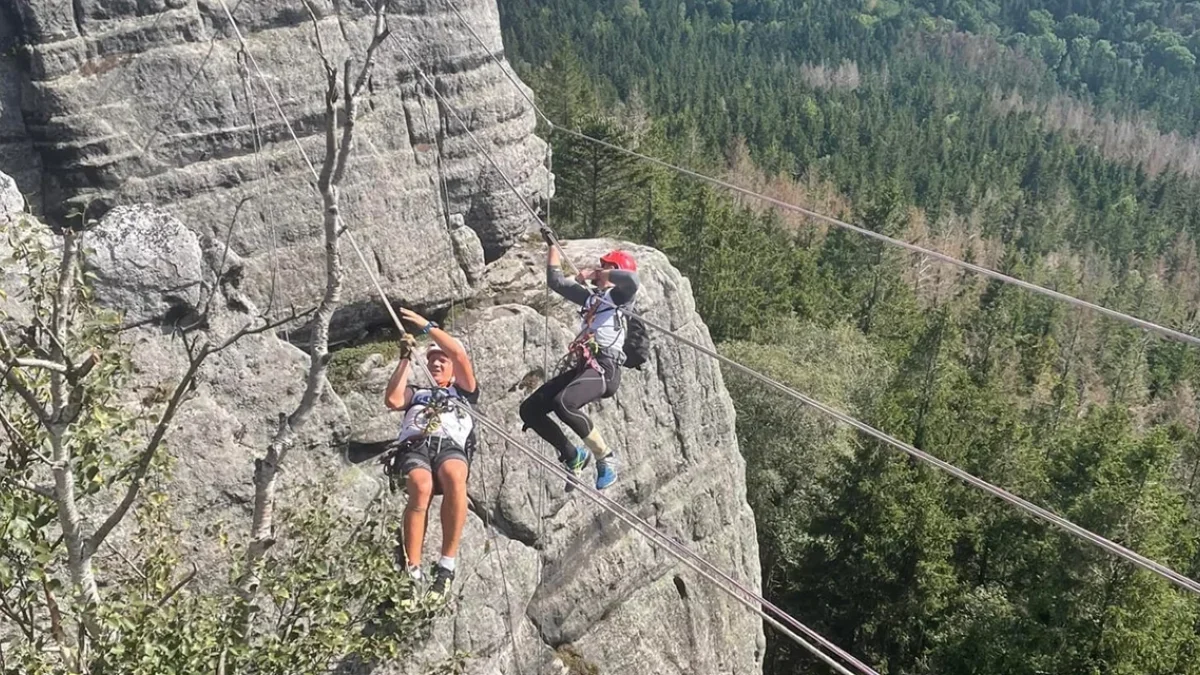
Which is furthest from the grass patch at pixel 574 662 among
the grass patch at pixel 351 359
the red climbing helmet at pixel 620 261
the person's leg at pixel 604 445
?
the red climbing helmet at pixel 620 261

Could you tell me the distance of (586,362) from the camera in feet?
34.7

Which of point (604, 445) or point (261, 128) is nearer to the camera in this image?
point (261, 128)

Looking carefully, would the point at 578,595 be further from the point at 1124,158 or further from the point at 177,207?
the point at 1124,158

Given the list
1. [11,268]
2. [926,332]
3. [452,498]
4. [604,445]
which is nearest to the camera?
[11,268]

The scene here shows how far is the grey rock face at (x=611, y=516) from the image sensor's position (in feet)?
37.4

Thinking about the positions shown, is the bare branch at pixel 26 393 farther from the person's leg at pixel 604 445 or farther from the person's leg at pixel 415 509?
the person's leg at pixel 604 445

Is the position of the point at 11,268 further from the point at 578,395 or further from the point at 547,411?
the point at 578,395

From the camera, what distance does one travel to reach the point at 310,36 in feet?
36.3

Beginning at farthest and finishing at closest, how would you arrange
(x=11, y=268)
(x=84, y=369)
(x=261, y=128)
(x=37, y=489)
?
(x=261, y=128) < (x=11, y=268) < (x=37, y=489) < (x=84, y=369)

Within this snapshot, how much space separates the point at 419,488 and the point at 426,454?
34 centimetres

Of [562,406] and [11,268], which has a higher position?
[11,268]

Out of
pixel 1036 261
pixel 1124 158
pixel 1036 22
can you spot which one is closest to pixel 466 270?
pixel 1036 261

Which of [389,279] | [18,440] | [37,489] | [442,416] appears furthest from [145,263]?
[37,489]

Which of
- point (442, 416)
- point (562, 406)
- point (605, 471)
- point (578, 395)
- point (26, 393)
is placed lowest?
point (605, 471)
